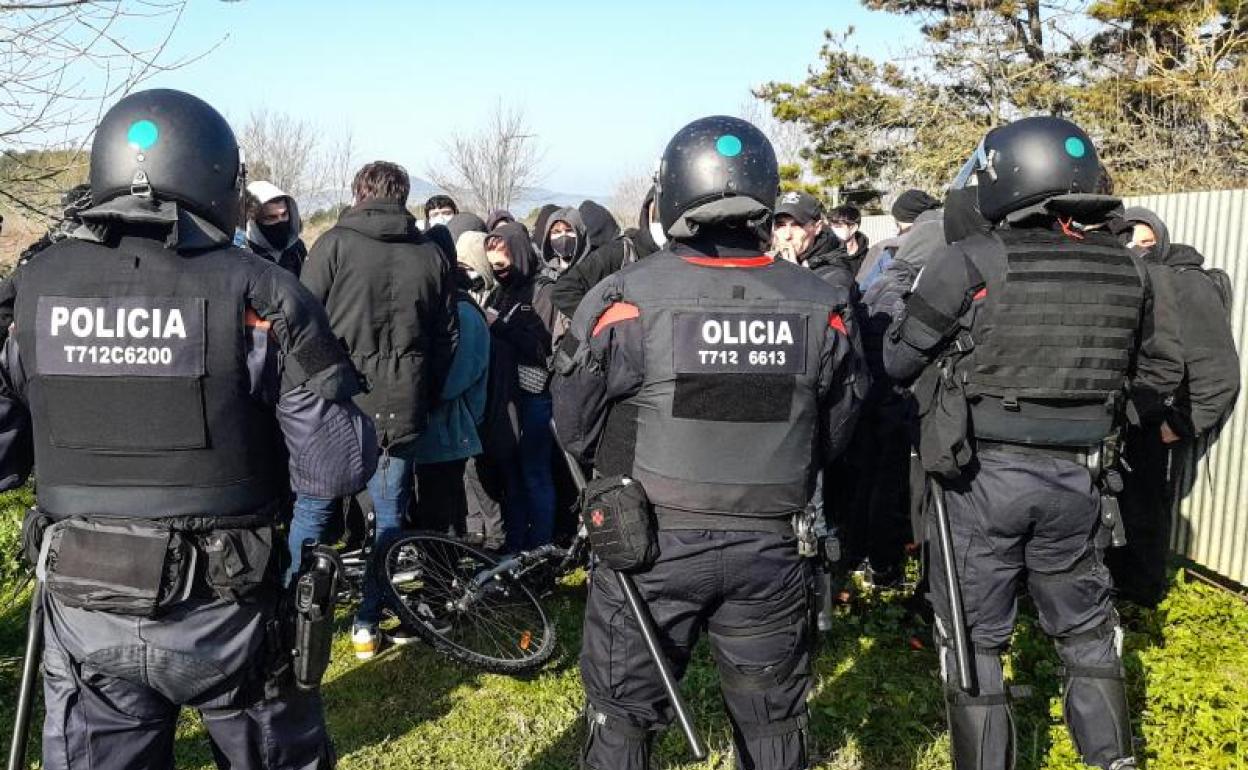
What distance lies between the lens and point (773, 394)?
2820 mm

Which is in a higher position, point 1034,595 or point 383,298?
point 383,298

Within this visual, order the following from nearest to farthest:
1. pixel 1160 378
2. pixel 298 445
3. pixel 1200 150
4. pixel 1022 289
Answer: pixel 298 445 → pixel 1022 289 → pixel 1160 378 → pixel 1200 150

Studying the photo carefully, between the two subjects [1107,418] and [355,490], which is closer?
[355,490]

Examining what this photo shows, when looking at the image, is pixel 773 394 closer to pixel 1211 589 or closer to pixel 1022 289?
pixel 1022 289

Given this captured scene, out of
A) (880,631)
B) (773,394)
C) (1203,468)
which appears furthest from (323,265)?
(1203,468)

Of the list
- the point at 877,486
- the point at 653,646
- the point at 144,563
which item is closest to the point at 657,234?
the point at 877,486

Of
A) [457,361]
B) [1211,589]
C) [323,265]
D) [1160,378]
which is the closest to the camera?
[1160,378]

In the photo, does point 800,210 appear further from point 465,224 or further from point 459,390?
point 465,224

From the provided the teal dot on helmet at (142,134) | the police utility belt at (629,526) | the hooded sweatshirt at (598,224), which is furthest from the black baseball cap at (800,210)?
the teal dot on helmet at (142,134)

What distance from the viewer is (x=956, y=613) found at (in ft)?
11.1

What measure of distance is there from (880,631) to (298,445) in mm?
3543

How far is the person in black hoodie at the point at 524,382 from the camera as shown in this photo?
5582mm

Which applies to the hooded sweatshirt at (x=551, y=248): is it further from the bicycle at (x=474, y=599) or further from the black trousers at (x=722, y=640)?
the black trousers at (x=722, y=640)

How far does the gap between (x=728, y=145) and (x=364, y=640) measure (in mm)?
2929
